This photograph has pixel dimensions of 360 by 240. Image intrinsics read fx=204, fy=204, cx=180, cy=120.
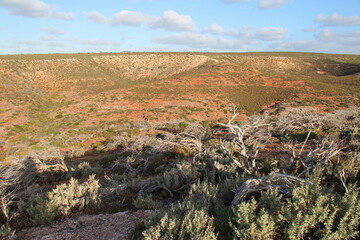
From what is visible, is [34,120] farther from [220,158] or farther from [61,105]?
[220,158]

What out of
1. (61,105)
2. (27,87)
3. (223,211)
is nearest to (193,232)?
(223,211)

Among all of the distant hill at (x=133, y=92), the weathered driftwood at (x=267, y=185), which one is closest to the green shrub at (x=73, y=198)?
the weathered driftwood at (x=267, y=185)

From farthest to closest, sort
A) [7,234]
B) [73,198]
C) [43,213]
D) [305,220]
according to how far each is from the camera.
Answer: [73,198]
[43,213]
[7,234]
[305,220]

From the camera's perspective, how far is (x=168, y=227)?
3180mm

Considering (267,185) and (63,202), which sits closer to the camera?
(267,185)

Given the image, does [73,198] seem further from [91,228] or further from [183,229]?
[183,229]

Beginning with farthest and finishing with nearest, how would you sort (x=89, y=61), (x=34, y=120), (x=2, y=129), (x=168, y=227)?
(x=89, y=61) → (x=34, y=120) → (x=2, y=129) → (x=168, y=227)

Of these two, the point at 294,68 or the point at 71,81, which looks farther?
the point at 294,68

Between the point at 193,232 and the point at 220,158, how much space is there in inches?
168

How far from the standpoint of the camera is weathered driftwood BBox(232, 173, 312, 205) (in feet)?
12.2

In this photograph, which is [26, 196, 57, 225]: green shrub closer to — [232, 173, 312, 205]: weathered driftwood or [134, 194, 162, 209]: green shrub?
[134, 194, 162, 209]: green shrub

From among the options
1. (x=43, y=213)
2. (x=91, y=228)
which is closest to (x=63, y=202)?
(x=43, y=213)

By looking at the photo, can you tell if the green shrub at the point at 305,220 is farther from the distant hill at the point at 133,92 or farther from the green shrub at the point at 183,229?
the distant hill at the point at 133,92

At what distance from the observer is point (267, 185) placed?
3.87m
